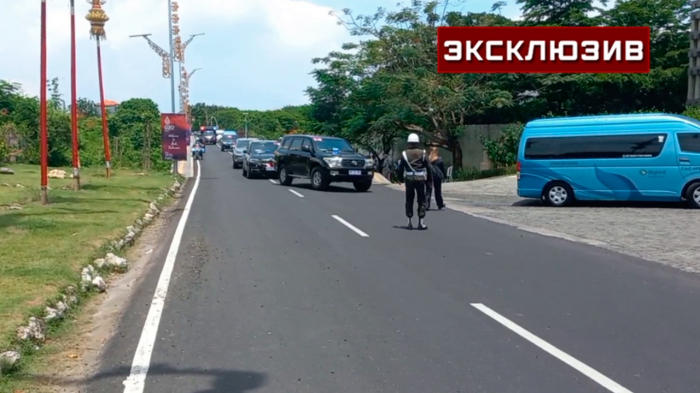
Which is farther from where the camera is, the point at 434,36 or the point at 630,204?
the point at 434,36

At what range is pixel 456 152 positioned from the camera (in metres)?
37.5

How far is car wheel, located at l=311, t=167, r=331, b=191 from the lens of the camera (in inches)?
1038

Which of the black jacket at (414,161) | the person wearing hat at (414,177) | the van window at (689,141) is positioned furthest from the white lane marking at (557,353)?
the van window at (689,141)

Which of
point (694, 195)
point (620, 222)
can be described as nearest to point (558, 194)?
point (694, 195)

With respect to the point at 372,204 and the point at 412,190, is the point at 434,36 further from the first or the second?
the point at 412,190

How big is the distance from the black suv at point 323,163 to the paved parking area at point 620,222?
3039 mm

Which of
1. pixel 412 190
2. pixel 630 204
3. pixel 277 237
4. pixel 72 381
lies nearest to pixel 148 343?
pixel 72 381

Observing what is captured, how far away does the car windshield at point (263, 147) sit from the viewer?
35219 mm

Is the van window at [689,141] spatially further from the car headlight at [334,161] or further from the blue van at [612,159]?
the car headlight at [334,161]

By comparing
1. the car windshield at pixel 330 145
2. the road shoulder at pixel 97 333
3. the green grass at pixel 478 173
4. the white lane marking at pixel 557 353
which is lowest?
the road shoulder at pixel 97 333

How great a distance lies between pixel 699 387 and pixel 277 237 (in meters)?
9.05

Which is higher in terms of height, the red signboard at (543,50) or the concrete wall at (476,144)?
the red signboard at (543,50)

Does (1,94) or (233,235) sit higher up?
(1,94)

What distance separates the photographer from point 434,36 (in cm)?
3688
